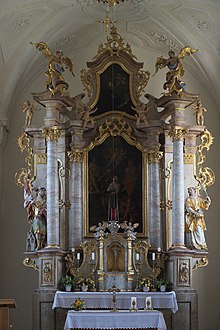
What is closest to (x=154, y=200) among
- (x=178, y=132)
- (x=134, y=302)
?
(x=178, y=132)

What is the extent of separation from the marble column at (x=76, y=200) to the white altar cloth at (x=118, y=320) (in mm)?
3289

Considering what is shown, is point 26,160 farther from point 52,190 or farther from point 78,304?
point 78,304

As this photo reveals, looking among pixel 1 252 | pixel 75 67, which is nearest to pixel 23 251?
pixel 1 252

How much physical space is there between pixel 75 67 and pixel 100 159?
3.21m

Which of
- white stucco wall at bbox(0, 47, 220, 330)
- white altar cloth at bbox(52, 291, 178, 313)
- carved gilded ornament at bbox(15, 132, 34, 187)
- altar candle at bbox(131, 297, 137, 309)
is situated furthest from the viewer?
white stucco wall at bbox(0, 47, 220, 330)

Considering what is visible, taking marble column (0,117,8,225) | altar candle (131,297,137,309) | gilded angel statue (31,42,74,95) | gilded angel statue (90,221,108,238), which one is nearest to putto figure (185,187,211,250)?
gilded angel statue (90,221,108,238)

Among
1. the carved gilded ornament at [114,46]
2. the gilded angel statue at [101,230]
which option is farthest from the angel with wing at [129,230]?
the carved gilded ornament at [114,46]

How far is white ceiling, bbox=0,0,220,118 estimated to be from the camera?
19.1 metres

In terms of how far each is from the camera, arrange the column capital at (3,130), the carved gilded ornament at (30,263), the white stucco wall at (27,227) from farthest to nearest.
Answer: the column capital at (3,130)
the white stucco wall at (27,227)
the carved gilded ornament at (30,263)

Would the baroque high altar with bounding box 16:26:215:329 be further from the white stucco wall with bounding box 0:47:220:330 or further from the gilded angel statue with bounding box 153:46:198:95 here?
the white stucco wall with bounding box 0:47:220:330

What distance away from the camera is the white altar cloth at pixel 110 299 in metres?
17.2

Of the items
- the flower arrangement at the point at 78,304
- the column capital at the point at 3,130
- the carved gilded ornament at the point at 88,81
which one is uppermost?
the carved gilded ornament at the point at 88,81

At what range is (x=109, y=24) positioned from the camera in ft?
66.2

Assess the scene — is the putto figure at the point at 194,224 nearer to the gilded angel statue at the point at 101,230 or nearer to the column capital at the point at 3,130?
the gilded angel statue at the point at 101,230
